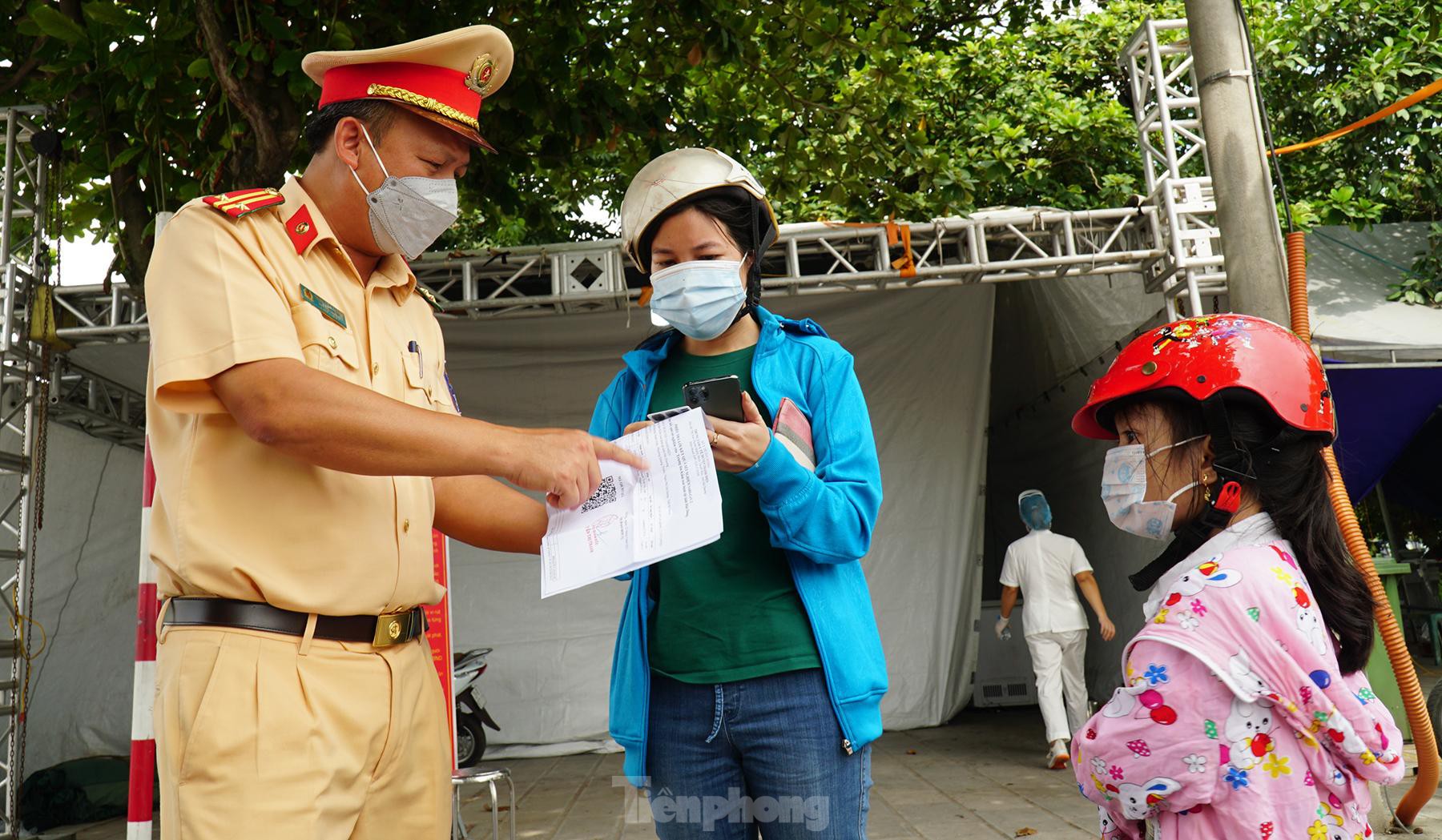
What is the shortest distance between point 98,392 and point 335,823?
8937 millimetres

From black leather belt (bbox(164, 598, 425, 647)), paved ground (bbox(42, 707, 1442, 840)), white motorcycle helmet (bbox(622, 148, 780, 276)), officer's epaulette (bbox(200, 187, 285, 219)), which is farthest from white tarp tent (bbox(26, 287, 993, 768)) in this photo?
black leather belt (bbox(164, 598, 425, 647))

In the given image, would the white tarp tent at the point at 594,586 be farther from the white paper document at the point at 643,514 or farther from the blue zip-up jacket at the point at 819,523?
the white paper document at the point at 643,514

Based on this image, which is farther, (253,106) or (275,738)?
(253,106)

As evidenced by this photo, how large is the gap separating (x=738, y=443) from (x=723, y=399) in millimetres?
106

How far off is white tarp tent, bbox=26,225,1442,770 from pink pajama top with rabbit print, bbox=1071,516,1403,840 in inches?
272

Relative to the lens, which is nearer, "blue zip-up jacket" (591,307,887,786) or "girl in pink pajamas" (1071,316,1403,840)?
"girl in pink pajamas" (1071,316,1403,840)

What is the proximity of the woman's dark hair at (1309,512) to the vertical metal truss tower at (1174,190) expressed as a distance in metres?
5.52

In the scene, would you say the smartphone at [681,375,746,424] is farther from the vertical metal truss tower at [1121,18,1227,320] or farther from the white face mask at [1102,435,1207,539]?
the vertical metal truss tower at [1121,18,1227,320]

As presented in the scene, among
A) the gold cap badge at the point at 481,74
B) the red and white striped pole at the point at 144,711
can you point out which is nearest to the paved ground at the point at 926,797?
the red and white striped pole at the point at 144,711

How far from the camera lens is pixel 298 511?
1.47 m

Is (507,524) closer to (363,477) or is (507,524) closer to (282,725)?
(363,477)

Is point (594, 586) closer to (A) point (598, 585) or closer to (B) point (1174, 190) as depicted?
(A) point (598, 585)

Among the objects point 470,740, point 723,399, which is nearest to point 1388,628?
point 723,399

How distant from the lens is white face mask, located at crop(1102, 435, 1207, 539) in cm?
186
